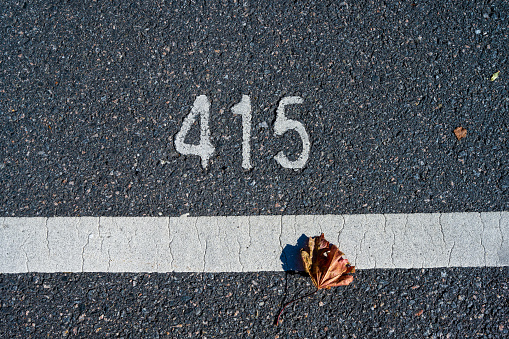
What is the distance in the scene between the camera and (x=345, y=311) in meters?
2.25

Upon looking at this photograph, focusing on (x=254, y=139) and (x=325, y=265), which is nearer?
(x=325, y=265)

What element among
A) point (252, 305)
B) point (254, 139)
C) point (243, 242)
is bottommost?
point (252, 305)

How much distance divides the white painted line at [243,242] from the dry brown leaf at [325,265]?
0.06 meters

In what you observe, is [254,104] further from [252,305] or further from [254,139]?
[252,305]

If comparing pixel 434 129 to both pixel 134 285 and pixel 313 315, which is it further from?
pixel 134 285

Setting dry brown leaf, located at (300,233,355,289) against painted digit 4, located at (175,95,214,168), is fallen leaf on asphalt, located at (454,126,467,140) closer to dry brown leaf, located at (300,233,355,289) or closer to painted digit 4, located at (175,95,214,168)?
dry brown leaf, located at (300,233,355,289)

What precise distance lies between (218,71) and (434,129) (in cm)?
155

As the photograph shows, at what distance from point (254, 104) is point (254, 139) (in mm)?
248

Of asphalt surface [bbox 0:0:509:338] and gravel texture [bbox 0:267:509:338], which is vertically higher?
asphalt surface [bbox 0:0:509:338]

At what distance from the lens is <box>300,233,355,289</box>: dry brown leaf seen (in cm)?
220

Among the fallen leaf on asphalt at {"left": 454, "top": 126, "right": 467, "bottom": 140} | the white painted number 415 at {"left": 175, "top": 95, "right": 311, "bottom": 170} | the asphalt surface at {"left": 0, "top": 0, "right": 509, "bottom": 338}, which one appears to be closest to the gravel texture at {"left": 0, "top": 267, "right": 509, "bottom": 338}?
the asphalt surface at {"left": 0, "top": 0, "right": 509, "bottom": 338}

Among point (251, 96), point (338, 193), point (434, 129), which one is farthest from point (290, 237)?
point (434, 129)

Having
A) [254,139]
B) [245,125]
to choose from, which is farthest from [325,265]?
[245,125]

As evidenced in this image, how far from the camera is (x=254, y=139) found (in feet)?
7.79
